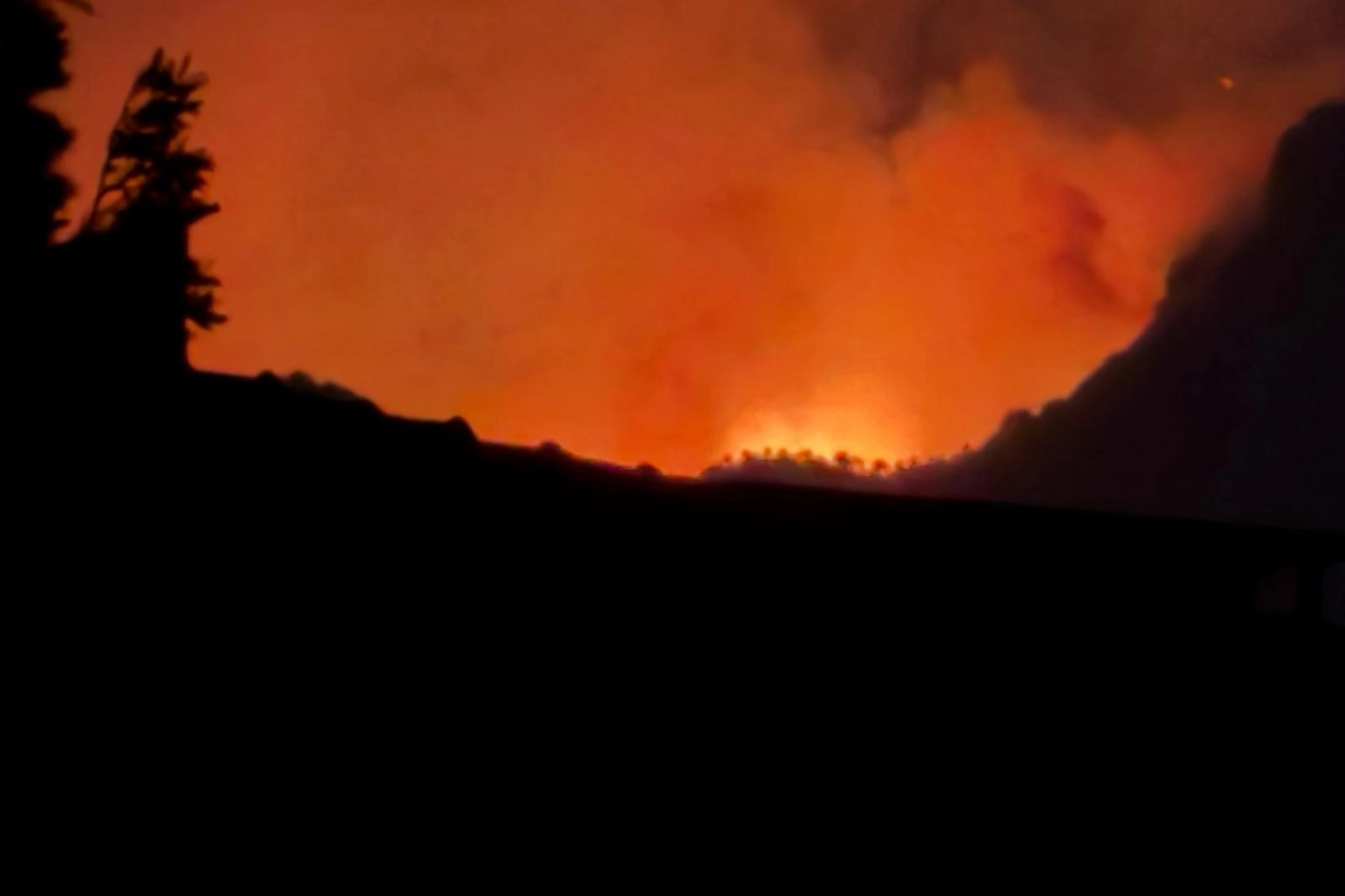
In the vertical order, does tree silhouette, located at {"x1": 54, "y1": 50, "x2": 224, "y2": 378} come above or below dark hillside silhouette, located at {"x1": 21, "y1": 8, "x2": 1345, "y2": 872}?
above

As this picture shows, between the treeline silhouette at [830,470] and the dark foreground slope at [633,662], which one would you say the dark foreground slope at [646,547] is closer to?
the dark foreground slope at [633,662]

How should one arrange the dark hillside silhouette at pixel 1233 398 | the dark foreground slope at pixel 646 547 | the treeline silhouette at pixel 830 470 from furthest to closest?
the dark hillside silhouette at pixel 1233 398, the treeline silhouette at pixel 830 470, the dark foreground slope at pixel 646 547

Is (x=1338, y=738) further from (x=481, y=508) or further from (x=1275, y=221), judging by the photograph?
(x=1275, y=221)

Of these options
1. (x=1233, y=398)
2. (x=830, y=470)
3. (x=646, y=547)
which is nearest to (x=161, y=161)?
(x=646, y=547)

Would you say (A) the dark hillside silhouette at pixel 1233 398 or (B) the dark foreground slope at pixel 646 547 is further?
(A) the dark hillside silhouette at pixel 1233 398

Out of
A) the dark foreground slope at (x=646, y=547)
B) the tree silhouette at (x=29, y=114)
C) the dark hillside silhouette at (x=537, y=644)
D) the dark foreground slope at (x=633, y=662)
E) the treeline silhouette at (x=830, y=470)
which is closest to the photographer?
the dark hillside silhouette at (x=537, y=644)

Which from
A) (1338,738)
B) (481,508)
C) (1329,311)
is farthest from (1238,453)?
(481,508)

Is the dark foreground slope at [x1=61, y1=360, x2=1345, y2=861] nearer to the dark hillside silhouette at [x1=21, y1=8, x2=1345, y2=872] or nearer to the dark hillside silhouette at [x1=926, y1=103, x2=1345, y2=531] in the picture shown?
the dark hillside silhouette at [x1=21, y1=8, x2=1345, y2=872]

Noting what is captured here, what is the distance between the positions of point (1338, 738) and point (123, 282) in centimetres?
991

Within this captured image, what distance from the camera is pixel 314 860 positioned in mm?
6949

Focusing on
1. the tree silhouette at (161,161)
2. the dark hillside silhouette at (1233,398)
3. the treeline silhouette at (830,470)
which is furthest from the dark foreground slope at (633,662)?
the dark hillside silhouette at (1233,398)

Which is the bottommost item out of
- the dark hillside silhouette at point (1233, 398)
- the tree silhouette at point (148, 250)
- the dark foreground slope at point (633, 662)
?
the dark foreground slope at point (633, 662)

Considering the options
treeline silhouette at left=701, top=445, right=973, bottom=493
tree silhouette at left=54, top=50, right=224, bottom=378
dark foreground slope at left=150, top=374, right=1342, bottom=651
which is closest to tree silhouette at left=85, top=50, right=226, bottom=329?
tree silhouette at left=54, top=50, right=224, bottom=378

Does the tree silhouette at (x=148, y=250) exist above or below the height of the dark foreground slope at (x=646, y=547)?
above
